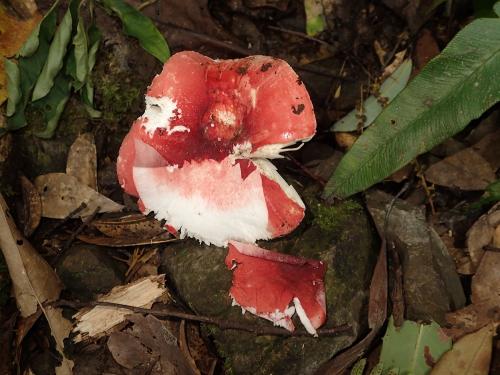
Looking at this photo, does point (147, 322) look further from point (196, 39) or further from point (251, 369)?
point (196, 39)

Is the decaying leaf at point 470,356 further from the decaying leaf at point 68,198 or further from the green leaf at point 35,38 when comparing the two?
the green leaf at point 35,38

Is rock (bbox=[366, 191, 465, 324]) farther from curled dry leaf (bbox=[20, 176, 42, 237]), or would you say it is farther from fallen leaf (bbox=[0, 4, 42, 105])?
fallen leaf (bbox=[0, 4, 42, 105])

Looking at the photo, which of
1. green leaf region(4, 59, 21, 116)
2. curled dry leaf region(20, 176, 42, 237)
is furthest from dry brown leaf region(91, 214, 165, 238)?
green leaf region(4, 59, 21, 116)

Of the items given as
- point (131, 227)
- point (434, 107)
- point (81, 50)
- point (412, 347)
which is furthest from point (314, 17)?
point (412, 347)

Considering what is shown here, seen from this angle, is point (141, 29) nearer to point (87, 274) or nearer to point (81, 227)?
point (81, 227)

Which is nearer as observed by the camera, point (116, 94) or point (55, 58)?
point (55, 58)
